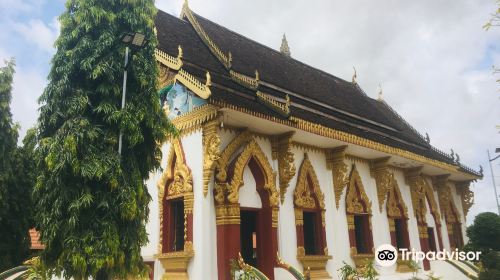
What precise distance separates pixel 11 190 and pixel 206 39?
651 centimetres

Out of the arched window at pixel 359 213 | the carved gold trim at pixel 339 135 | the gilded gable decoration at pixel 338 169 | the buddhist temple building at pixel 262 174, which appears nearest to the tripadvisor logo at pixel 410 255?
the buddhist temple building at pixel 262 174

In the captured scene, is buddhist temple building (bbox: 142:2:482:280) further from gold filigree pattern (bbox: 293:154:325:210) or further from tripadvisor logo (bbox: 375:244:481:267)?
tripadvisor logo (bbox: 375:244:481:267)

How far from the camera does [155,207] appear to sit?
34.4 feet

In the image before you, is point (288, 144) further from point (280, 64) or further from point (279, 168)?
point (280, 64)

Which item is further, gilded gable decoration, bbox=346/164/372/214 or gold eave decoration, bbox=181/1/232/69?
gilded gable decoration, bbox=346/164/372/214

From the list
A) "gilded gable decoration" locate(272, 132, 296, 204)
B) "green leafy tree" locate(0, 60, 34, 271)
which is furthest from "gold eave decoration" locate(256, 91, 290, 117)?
"green leafy tree" locate(0, 60, 34, 271)

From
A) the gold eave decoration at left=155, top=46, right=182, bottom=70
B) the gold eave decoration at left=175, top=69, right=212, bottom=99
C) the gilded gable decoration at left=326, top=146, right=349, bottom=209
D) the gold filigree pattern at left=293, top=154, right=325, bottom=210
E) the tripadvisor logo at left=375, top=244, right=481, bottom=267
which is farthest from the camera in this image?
the tripadvisor logo at left=375, top=244, right=481, bottom=267

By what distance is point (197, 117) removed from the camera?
952 centimetres

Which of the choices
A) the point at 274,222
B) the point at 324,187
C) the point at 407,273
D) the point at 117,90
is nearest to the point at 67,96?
the point at 117,90

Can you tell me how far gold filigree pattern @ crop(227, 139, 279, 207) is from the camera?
9406 millimetres

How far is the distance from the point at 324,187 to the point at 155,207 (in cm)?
456

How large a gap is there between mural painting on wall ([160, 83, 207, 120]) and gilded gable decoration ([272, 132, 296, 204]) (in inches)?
86.4

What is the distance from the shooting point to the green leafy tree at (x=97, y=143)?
19.2 feet

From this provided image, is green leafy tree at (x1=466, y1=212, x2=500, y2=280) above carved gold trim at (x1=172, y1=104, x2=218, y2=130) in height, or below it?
below
